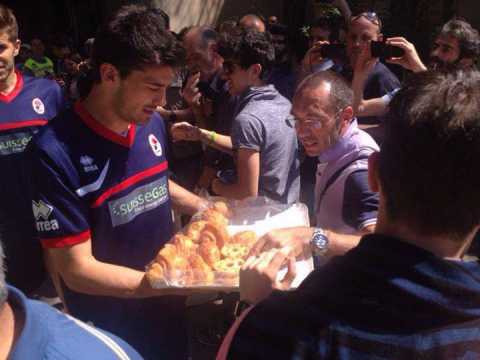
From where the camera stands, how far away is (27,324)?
2.72 feet

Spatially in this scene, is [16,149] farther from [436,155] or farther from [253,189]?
[436,155]

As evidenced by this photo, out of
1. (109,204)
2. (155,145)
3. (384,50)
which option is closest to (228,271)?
(109,204)

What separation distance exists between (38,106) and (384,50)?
2472mm

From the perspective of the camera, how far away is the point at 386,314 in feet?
2.53

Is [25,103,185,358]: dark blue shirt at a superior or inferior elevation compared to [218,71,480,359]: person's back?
inferior

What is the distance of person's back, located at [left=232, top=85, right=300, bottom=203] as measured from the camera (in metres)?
2.49

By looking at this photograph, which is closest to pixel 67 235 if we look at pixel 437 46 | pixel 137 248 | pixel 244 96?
pixel 137 248

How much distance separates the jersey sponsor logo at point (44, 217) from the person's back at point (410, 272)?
910mm

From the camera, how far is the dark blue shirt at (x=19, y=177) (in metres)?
2.46

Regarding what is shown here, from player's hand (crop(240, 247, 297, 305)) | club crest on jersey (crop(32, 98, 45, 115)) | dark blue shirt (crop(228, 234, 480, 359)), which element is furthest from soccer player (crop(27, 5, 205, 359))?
club crest on jersey (crop(32, 98, 45, 115))

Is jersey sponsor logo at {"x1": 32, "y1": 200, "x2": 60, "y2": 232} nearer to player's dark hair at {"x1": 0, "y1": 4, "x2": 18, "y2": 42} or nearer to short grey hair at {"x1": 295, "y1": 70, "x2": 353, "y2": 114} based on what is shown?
short grey hair at {"x1": 295, "y1": 70, "x2": 353, "y2": 114}

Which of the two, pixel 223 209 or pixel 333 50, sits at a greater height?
pixel 333 50

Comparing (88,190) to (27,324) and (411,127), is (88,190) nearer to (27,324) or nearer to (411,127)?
(27,324)

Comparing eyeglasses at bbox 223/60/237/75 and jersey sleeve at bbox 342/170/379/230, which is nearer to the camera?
jersey sleeve at bbox 342/170/379/230
